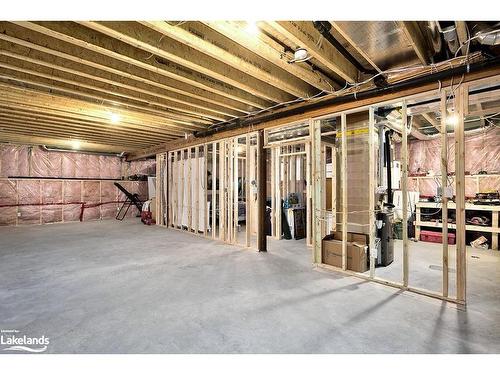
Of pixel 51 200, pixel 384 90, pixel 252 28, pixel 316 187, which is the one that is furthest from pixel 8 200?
pixel 384 90

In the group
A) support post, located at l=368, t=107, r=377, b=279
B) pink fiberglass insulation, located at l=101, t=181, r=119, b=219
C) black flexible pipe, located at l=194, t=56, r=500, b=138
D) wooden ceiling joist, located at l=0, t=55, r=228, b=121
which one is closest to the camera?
black flexible pipe, located at l=194, t=56, r=500, b=138

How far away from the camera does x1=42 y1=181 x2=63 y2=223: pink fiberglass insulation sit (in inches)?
328

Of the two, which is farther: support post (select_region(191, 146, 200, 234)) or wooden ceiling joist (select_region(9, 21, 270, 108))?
support post (select_region(191, 146, 200, 234))

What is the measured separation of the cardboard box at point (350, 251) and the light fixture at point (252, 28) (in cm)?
286

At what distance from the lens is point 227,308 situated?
245 cm

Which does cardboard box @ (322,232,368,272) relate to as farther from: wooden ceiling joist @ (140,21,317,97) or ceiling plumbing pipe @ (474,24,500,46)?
ceiling plumbing pipe @ (474,24,500,46)

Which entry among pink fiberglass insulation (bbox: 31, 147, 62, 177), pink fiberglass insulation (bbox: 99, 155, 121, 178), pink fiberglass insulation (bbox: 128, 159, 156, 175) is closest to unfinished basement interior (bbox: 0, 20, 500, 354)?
pink fiberglass insulation (bbox: 31, 147, 62, 177)

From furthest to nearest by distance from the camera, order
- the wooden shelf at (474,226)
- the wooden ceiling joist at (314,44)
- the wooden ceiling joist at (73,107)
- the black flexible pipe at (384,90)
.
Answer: the wooden shelf at (474,226) < the wooden ceiling joist at (73,107) < the black flexible pipe at (384,90) < the wooden ceiling joist at (314,44)

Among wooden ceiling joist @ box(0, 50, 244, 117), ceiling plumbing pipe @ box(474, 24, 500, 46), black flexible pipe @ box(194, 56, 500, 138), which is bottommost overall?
black flexible pipe @ box(194, 56, 500, 138)

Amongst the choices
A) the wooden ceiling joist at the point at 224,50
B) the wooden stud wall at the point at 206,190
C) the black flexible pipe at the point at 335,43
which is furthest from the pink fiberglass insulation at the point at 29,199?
the black flexible pipe at the point at 335,43

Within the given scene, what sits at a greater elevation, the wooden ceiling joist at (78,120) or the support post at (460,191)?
the wooden ceiling joist at (78,120)

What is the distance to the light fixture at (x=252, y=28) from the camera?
7.25 ft

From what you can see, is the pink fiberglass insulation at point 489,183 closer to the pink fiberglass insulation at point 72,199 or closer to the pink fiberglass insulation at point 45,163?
the pink fiberglass insulation at point 72,199
